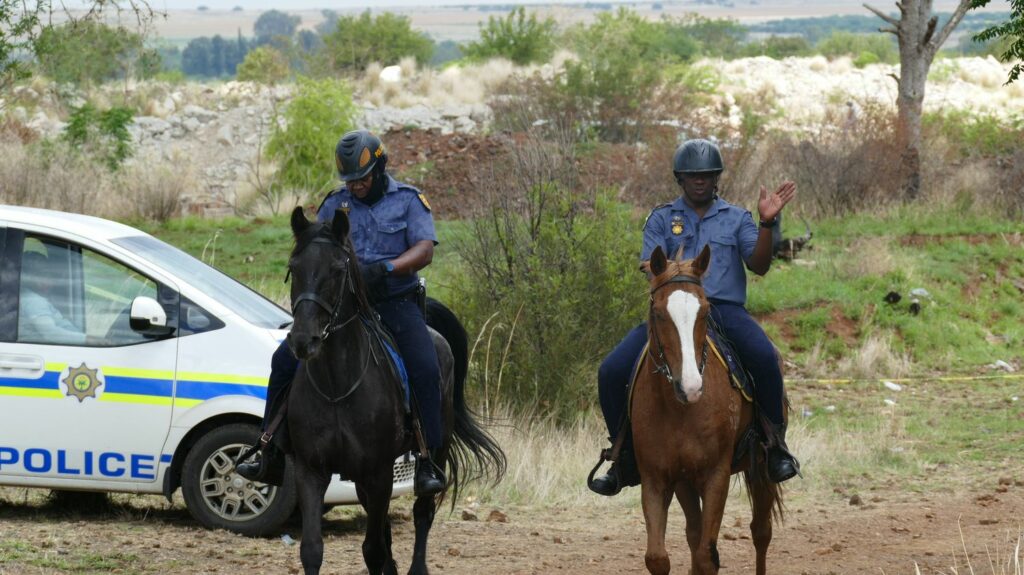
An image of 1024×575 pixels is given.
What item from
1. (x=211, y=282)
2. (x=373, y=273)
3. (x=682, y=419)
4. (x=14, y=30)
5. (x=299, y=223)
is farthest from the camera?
(x=14, y=30)

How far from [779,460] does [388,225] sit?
259 cm

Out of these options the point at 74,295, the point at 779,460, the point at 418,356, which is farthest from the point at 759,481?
the point at 74,295

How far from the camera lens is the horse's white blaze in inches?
263

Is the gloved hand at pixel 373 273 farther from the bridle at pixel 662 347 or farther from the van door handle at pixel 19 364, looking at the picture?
the van door handle at pixel 19 364

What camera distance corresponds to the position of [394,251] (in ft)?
26.1

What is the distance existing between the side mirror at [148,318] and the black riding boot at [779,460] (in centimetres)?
397

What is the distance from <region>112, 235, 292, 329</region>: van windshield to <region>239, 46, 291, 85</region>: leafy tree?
4228 cm

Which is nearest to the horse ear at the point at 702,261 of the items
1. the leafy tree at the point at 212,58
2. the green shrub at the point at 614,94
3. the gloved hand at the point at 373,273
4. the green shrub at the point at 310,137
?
the gloved hand at the point at 373,273

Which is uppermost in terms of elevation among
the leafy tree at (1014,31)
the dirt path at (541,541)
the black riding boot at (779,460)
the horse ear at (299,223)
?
the leafy tree at (1014,31)

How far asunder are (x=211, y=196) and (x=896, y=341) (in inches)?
627

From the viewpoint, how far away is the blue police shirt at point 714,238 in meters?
7.83

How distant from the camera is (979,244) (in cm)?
2284

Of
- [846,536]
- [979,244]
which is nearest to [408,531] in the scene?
[846,536]

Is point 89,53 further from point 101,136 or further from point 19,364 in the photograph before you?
point 19,364
